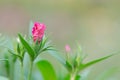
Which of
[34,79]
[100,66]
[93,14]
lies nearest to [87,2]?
[93,14]

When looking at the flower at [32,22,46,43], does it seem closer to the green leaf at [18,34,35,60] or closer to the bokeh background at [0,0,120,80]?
the green leaf at [18,34,35,60]

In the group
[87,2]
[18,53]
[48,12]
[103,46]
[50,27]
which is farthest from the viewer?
[87,2]

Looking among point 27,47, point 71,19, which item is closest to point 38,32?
point 27,47

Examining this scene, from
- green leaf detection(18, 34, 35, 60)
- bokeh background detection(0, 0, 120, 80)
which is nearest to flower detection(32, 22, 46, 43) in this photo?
green leaf detection(18, 34, 35, 60)

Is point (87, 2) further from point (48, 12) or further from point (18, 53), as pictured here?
point (18, 53)

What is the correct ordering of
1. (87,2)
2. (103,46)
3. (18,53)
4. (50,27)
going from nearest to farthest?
(18,53) → (103,46) → (50,27) → (87,2)
